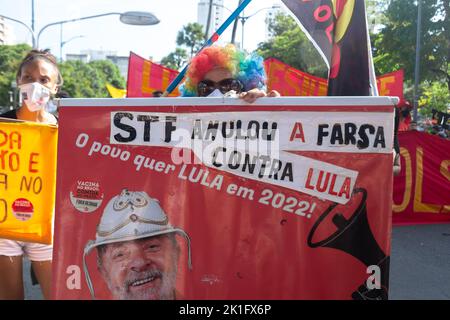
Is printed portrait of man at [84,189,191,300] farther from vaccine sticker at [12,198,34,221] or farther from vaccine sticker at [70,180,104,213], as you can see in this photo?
vaccine sticker at [12,198,34,221]

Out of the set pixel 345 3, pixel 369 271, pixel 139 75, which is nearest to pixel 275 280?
pixel 369 271

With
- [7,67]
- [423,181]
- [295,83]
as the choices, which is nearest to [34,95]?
[423,181]

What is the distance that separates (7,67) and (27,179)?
61016 mm

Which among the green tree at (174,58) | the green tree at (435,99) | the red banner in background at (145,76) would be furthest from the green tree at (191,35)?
the red banner in background at (145,76)

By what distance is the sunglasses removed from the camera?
2680 mm

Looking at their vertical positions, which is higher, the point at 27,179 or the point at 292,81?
the point at 292,81

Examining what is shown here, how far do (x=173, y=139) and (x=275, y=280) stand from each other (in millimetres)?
716

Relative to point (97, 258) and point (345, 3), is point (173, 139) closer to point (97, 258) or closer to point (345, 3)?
point (97, 258)

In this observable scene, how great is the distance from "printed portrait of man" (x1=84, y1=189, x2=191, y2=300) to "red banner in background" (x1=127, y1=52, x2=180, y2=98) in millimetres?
8847

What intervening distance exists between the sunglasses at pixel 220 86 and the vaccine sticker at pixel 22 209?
1109 mm

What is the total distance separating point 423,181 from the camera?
7.29 meters

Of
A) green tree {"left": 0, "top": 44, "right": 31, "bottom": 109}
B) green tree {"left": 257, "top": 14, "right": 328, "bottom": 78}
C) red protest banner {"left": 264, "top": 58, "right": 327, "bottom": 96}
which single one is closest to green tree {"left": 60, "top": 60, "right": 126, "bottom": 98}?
green tree {"left": 0, "top": 44, "right": 31, "bottom": 109}

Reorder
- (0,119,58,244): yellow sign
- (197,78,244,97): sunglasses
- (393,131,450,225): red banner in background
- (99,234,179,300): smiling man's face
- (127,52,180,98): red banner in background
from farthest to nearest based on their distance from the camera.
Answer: (127,52,180,98): red banner in background → (393,131,450,225): red banner in background → (197,78,244,97): sunglasses → (0,119,58,244): yellow sign → (99,234,179,300): smiling man's face

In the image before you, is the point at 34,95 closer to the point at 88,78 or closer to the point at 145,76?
the point at 145,76
